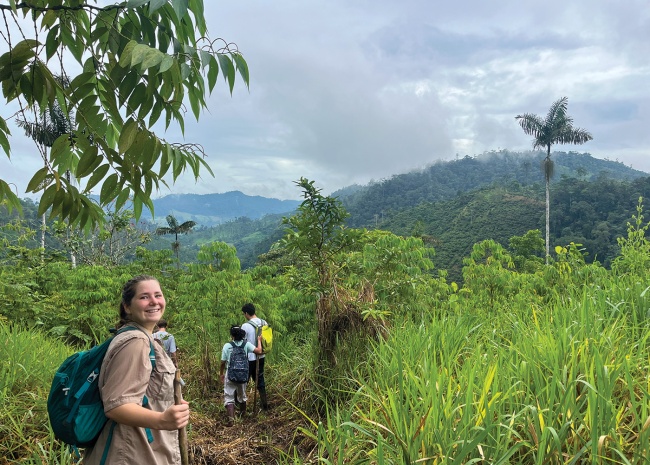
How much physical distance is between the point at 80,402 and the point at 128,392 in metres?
0.22

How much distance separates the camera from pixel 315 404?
15.5 ft

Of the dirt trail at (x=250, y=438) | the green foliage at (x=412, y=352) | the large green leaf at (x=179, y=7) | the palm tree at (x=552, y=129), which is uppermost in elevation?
the palm tree at (x=552, y=129)

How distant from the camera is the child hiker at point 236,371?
17.8 ft

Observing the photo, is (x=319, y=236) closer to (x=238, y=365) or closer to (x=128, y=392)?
(x=238, y=365)

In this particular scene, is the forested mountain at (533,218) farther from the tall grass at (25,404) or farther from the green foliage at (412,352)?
the tall grass at (25,404)

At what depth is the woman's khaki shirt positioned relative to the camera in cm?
158

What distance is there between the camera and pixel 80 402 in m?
1.62

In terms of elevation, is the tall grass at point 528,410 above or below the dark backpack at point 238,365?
above

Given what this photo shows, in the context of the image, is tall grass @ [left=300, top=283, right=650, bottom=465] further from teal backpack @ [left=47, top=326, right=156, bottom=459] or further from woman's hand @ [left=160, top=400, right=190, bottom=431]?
teal backpack @ [left=47, top=326, right=156, bottom=459]

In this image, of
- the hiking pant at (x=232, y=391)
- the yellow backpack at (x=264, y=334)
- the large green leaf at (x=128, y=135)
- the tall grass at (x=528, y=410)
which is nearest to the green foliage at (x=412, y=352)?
the tall grass at (x=528, y=410)

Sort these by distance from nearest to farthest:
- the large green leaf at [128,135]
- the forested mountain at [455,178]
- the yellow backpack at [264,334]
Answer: the large green leaf at [128,135] < the yellow backpack at [264,334] < the forested mountain at [455,178]

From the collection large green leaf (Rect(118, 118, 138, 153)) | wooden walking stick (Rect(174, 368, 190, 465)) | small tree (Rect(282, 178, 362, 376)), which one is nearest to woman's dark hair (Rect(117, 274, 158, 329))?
wooden walking stick (Rect(174, 368, 190, 465))

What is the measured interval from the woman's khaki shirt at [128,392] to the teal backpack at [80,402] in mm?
32

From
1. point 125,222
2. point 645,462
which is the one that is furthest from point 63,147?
point 125,222
